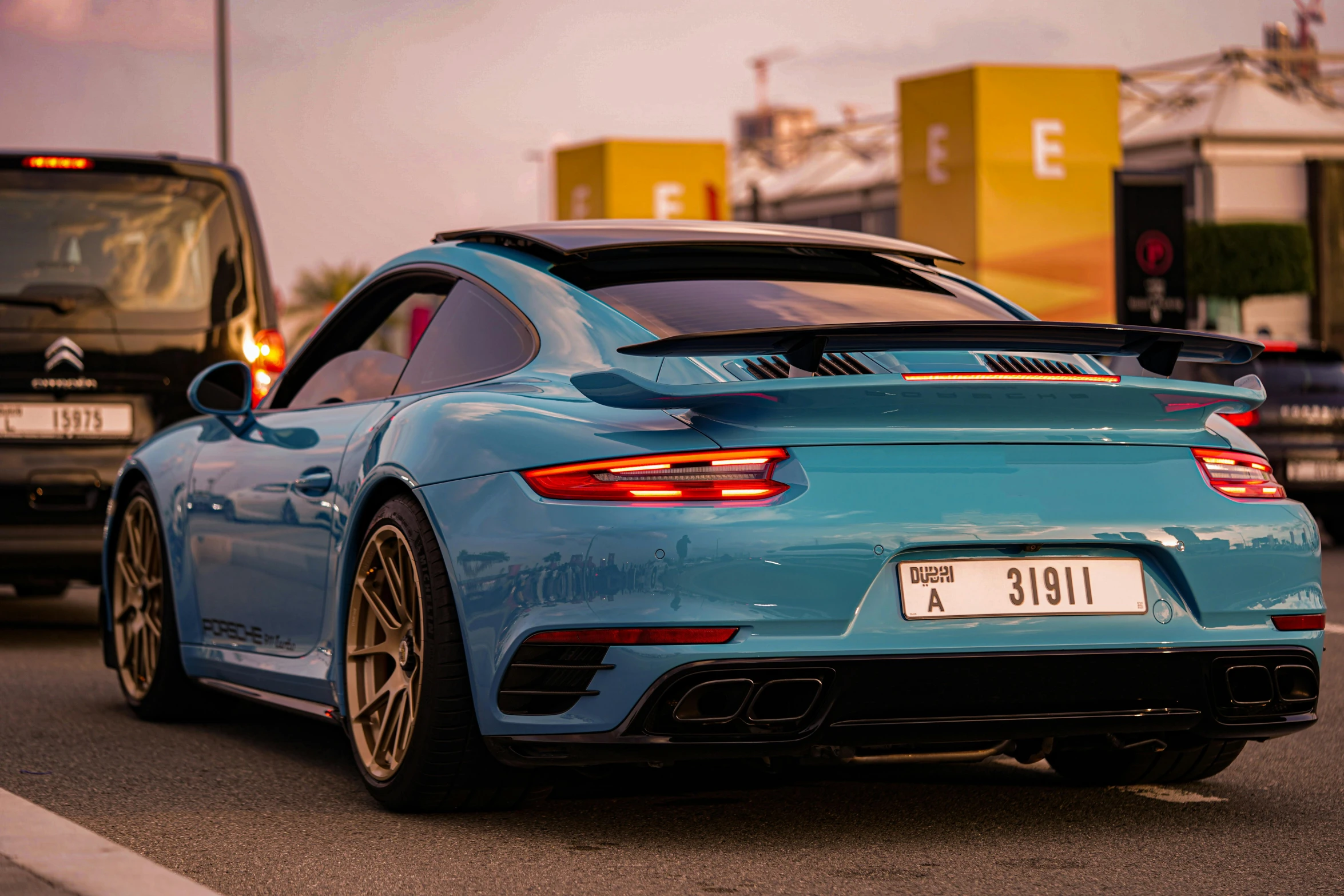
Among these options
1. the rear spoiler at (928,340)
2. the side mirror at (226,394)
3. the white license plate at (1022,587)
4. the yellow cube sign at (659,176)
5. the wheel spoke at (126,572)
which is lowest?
the wheel spoke at (126,572)

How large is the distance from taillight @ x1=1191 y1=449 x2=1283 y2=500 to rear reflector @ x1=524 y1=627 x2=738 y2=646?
1174mm

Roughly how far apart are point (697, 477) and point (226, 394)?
2.56 meters

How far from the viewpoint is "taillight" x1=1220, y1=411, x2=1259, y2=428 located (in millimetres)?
13539

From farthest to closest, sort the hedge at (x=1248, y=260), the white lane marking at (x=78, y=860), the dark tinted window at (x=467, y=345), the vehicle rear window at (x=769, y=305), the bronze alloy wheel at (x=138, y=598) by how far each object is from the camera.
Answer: the hedge at (x=1248, y=260), the bronze alloy wheel at (x=138, y=598), the dark tinted window at (x=467, y=345), the vehicle rear window at (x=769, y=305), the white lane marking at (x=78, y=860)

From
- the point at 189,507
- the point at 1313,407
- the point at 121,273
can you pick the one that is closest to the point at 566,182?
the point at 1313,407

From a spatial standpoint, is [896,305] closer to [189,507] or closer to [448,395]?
[448,395]

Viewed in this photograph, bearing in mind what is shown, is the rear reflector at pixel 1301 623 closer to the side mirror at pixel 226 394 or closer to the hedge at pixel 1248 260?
the side mirror at pixel 226 394

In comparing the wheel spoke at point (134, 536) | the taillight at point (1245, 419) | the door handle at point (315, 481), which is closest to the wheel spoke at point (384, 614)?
the door handle at point (315, 481)

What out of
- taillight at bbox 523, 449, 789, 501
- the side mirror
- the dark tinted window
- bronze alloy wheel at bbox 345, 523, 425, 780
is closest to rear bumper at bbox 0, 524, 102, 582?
the side mirror

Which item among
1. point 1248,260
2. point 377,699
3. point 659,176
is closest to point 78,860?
point 377,699

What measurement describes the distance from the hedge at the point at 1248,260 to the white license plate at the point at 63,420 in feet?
110

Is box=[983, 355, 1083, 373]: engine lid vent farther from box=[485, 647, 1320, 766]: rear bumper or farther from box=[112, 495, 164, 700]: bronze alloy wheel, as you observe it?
box=[112, 495, 164, 700]: bronze alloy wheel

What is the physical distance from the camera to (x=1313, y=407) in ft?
48.3

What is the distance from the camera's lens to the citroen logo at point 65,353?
8.91 meters
